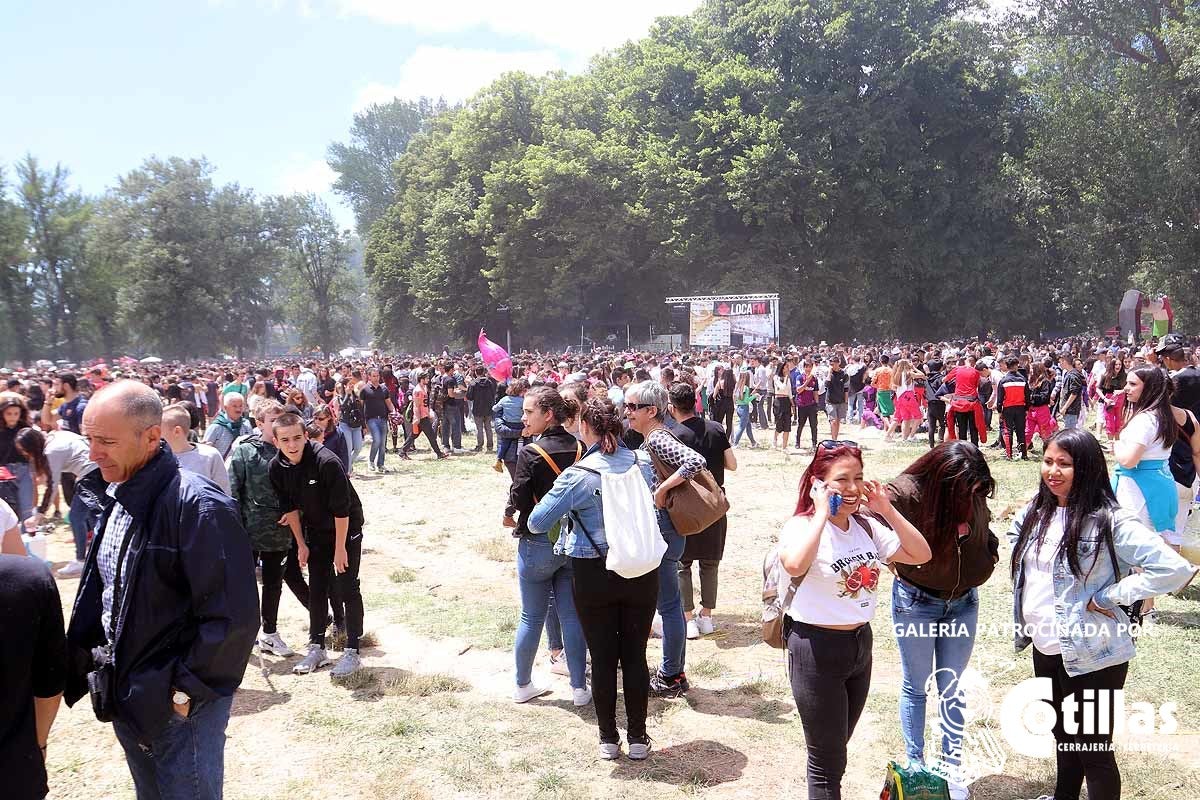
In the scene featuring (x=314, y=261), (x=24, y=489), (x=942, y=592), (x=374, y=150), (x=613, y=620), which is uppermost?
(x=374, y=150)

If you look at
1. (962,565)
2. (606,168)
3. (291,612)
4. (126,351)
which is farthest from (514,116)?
(962,565)

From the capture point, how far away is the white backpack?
403 cm

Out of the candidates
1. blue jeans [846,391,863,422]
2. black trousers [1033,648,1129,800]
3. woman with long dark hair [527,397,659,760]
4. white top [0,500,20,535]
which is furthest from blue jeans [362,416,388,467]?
black trousers [1033,648,1129,800]

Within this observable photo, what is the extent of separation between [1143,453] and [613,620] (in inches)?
139

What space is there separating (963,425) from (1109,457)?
2575 mm

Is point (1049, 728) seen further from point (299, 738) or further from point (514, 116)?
point (514, 116)

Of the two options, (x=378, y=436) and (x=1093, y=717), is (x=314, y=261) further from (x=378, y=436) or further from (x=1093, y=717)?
(x=1093, y=717)

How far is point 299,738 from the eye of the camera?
4.98 metres

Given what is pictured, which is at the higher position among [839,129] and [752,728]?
[839,129]

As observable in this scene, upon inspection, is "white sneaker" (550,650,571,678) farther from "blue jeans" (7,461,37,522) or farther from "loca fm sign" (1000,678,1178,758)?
"blue jeans" (7,461,37,522)

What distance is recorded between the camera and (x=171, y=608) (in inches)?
103

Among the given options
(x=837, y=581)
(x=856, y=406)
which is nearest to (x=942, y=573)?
(x=837, y=581)

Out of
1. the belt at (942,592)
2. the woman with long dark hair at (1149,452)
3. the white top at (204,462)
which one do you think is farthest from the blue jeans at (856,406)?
the belt at (942,592)

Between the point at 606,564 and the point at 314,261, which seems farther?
the point at 314,261
